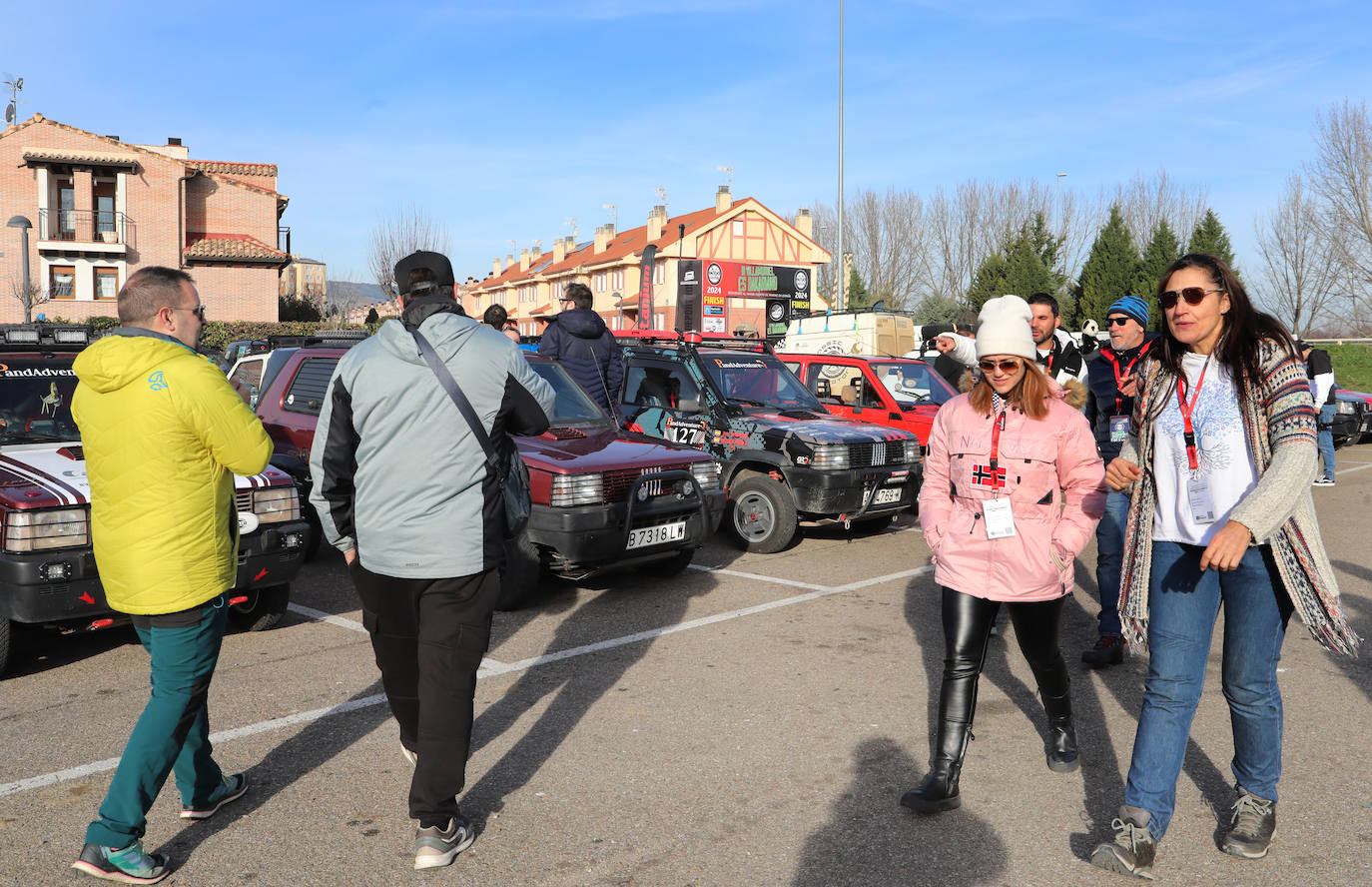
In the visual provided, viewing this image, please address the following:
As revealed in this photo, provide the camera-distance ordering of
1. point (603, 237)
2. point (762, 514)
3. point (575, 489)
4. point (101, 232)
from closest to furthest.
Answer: point (575, 489) → point (762, 514) → point (101, 232) → point (603, 237)

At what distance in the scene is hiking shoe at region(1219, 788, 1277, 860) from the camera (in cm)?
336

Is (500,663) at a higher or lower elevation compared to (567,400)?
lower

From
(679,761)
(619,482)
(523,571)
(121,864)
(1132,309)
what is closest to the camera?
(121,864)

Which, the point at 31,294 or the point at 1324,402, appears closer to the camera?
the point at 1324,402

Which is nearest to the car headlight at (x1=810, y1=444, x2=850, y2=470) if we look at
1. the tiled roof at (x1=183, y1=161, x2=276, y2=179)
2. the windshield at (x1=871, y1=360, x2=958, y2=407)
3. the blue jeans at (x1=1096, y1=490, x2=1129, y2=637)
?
the windshield at (x1=871, y1=360, x2=958, y2=407)

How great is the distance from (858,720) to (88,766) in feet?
10.7

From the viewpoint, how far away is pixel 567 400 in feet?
26.8

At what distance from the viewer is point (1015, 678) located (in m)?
5.41

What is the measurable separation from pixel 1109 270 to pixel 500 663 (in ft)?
145

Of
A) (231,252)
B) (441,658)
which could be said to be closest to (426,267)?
(441,658)

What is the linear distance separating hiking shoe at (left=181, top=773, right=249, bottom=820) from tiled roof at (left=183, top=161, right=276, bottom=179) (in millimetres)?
49594

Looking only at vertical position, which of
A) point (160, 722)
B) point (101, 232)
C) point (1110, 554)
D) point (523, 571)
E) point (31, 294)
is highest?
point (101, 232)

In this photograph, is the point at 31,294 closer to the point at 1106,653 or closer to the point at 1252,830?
the point at 1106,653

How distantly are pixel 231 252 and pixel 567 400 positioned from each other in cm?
4085
